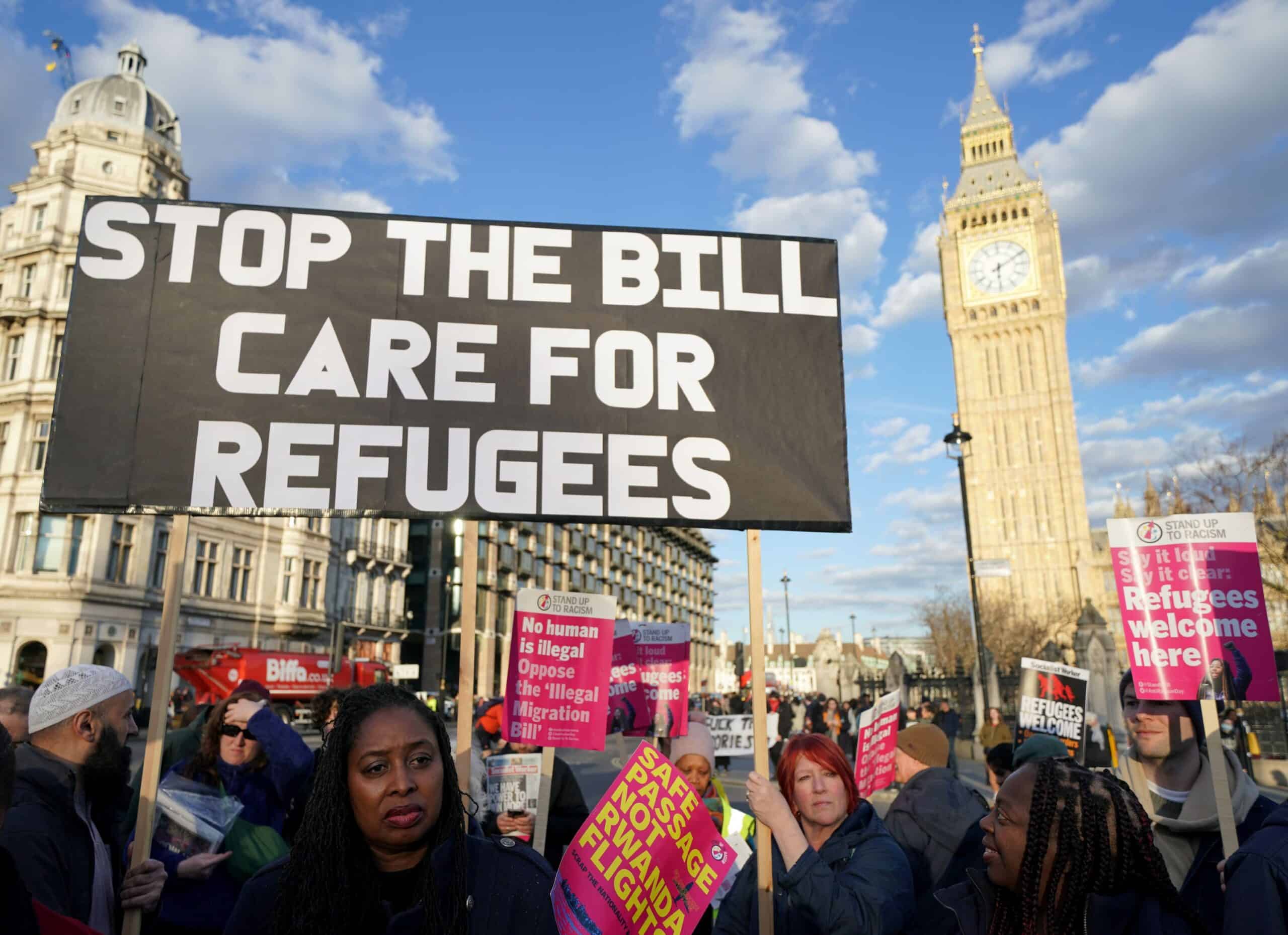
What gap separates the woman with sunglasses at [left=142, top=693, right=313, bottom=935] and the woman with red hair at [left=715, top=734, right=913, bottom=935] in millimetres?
2140

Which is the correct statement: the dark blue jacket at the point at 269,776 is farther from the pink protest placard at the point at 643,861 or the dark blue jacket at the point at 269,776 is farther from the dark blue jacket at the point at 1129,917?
the dark blue jacket at the point at 1129,917

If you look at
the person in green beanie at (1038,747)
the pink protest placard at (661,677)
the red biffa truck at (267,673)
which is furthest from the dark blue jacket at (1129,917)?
the red biffa truck at (267,673)

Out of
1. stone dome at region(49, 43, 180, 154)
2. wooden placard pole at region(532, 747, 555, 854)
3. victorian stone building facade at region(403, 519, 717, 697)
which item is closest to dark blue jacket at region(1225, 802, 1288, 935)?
wooden placard pole at region(532, 747, 555, 854)

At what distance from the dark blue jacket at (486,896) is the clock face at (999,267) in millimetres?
100627

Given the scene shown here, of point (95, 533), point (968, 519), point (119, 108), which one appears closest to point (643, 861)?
point (968, 519)

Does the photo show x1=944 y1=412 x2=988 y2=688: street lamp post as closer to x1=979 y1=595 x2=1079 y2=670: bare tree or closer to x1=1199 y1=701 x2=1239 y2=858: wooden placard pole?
x1=1199 y1=701 x2=1239 y2=858: wooden placard pole

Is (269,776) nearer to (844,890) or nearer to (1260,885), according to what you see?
(844,890)

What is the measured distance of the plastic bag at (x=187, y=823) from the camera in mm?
3730

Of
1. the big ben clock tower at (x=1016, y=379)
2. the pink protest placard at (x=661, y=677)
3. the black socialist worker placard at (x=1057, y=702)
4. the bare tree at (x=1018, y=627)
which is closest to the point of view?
the pink protest placard at (x=661, y=677)

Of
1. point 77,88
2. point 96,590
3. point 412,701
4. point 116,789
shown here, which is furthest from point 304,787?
point 77,88

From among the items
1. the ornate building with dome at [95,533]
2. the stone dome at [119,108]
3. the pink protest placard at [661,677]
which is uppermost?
the stone dome at [119,108]

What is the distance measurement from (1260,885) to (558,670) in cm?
315

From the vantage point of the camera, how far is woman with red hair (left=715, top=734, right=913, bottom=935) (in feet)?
10.0

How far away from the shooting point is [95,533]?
A: 3347cm
